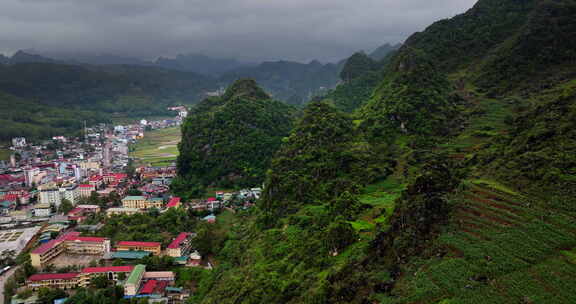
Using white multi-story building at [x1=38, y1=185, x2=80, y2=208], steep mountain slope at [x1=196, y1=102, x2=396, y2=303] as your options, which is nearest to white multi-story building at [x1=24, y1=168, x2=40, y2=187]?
white multi-story building at [x1=38, y1=185, x2=80, y2=208]

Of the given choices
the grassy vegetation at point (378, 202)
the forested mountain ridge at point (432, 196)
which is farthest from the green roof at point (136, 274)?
the grassy vegetation at point (378, 202)

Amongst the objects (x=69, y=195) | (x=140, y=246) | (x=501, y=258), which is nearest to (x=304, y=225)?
(x=501, y=258)

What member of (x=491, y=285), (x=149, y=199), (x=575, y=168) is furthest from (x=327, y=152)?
(x=149, y=199)

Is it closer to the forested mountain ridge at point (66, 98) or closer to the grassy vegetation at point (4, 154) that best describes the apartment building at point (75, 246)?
the grassy vegetation at point (4, 154)


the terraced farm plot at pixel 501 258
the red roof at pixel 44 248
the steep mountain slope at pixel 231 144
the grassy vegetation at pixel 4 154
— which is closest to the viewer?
the terraced farm plot at pixel 501 258

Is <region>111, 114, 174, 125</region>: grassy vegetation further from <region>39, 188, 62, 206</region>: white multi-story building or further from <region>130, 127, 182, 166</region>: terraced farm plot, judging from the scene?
<region>39, 188, 62, 206</region>: white multi-story building

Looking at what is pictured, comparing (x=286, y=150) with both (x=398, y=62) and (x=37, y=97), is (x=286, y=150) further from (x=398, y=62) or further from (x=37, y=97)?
(x=37, y=97)
